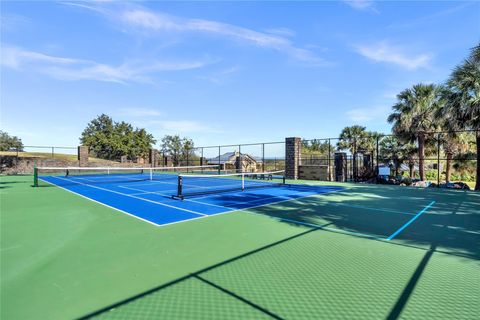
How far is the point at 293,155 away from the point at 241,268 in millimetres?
16215

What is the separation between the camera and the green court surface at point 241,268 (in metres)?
2.76

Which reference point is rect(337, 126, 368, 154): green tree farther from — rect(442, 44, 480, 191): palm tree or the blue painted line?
the blue painted line

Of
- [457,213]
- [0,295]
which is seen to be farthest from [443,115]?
[0,295]

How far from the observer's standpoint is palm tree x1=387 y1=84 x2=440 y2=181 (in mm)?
19781

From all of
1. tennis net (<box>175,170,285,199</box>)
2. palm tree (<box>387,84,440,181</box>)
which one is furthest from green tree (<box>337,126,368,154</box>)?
tennis net (<box>175,170,285,199</box>)

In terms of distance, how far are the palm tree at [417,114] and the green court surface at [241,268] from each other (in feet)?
52.8

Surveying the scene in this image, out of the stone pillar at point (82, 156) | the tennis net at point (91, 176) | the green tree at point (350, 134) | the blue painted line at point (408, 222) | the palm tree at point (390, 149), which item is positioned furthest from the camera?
the green tree at point (350, 134)

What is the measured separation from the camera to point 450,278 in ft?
11.4

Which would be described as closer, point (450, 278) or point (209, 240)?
point (450, 278)

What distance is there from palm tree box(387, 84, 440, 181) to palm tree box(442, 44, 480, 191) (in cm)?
568

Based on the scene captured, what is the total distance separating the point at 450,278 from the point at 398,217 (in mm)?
3826

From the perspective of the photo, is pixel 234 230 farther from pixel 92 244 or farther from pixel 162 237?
pixel 92 244

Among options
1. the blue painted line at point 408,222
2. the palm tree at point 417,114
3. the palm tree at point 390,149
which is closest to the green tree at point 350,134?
the palm tree at point 390,149

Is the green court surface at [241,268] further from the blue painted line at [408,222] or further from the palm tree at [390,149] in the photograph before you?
the palm tree at [390,149]
